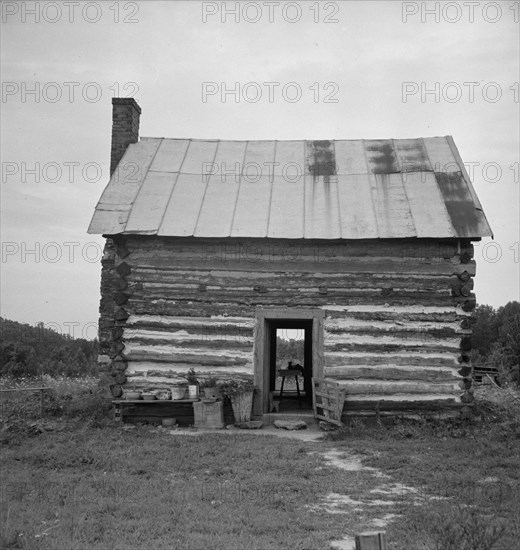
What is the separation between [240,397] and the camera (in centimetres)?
1261

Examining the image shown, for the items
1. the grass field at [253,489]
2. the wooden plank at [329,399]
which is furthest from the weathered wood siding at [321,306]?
the grass field at [253,489]

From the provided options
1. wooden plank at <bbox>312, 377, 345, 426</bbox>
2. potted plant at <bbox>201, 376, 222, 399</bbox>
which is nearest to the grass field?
wooden plank at <bbox>312, 377, 345, 426</bbox>

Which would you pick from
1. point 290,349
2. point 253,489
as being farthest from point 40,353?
point 253,489

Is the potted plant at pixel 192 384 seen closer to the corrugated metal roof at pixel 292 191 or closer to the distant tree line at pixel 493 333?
the corrugated metal roof at pixel 292 191

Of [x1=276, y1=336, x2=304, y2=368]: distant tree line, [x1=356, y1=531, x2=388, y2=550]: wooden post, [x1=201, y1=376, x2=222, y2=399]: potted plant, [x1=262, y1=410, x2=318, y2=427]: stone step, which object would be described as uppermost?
[x1=276, y1=336, x2=304, y2=368]: distant tree line

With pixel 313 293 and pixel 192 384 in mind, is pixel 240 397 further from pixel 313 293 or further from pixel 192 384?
pixel 313 293

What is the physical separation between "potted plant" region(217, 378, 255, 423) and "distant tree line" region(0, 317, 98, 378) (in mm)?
16681

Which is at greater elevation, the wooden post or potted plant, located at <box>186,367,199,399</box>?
potted plant, located at <box>186,367,199,399</box>

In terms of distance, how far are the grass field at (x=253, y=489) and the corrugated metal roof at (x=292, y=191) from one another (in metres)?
4.14

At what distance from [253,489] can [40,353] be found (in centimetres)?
2982

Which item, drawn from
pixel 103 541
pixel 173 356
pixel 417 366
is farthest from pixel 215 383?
pixel 103 541

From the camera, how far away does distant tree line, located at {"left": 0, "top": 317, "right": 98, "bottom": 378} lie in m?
29.0

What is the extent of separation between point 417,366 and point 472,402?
51.0 inches

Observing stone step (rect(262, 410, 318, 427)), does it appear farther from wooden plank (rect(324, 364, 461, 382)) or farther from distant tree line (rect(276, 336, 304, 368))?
distant tree line (rect(276, 336, 304, 368))
